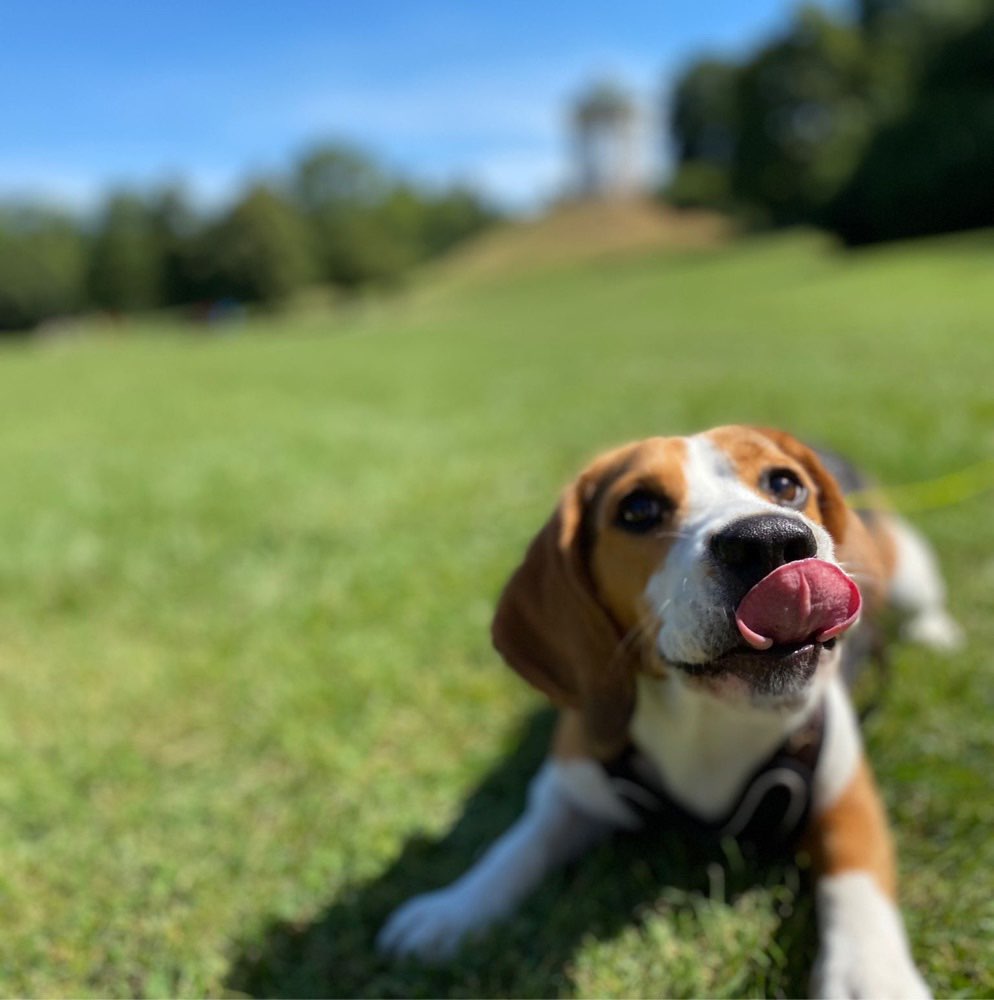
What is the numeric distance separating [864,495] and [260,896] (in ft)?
8.20

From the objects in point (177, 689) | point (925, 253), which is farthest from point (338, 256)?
point (177, 689)

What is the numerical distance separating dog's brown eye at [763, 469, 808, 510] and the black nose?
0.40m

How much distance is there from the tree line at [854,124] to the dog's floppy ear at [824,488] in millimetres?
40804

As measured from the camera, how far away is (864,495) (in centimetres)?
344

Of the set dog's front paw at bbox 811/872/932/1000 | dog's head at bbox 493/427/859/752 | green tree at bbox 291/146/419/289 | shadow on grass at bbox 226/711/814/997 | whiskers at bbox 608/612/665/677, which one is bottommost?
shadow on grass at bbox 226/711/814/997

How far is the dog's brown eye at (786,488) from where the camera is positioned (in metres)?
2.25

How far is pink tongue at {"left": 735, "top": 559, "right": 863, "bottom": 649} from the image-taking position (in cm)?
175

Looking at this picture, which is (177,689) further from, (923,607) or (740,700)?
(923,607)

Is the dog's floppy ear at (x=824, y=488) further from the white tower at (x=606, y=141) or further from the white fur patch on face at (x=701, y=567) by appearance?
the white tower at (x=606, y=141)

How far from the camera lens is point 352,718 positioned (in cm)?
360

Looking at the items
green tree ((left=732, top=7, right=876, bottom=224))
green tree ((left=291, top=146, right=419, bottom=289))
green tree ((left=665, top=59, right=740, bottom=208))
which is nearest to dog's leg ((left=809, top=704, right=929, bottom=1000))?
green tree ((left=732, top=7, right=876, bottom=224))

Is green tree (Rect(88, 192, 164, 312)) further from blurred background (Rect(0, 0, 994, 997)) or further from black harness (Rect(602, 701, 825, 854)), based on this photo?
black harness (Rect(602, 701, 825, 854))

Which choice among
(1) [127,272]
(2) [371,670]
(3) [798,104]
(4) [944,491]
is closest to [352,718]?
(2) [371,670]

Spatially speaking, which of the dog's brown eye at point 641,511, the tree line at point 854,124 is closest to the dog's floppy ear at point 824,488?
the dog's brown eye at point 641,511
